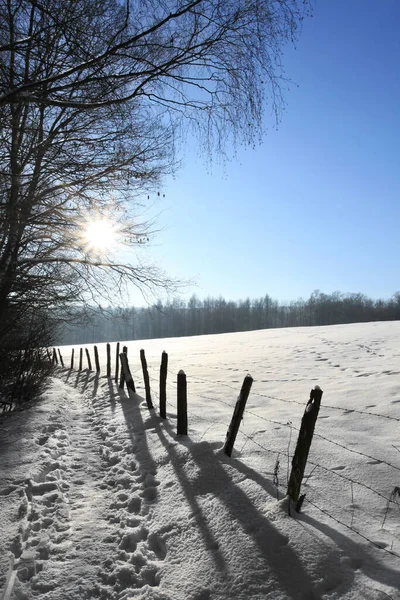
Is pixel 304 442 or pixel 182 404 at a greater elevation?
pixel 304 442

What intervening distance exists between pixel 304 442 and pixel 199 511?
1249 millimetres

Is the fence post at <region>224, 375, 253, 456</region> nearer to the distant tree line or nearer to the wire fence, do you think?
the wire fence

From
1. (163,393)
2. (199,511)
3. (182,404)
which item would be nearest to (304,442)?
(199,511)

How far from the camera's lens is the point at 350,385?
26.1ft

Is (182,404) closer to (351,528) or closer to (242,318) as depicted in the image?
(351,528)

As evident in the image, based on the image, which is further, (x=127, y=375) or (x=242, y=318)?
(x=242, y=318)

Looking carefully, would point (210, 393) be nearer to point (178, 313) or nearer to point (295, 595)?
point (295, 595)

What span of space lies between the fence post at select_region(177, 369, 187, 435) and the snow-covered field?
222 millimetres

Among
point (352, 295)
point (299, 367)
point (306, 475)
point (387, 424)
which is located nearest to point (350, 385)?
point (387, 424)

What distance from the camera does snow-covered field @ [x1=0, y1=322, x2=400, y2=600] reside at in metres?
2.50

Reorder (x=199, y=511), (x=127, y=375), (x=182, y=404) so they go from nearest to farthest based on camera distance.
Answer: (x=199, y=511) < (x=182, y=404) < (x=127, y=375)

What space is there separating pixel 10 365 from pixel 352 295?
11514 centimetres

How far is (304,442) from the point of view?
3053 millimetres

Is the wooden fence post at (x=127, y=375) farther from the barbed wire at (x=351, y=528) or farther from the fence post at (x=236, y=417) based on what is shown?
the barbed wire at (x=351, y=528)
